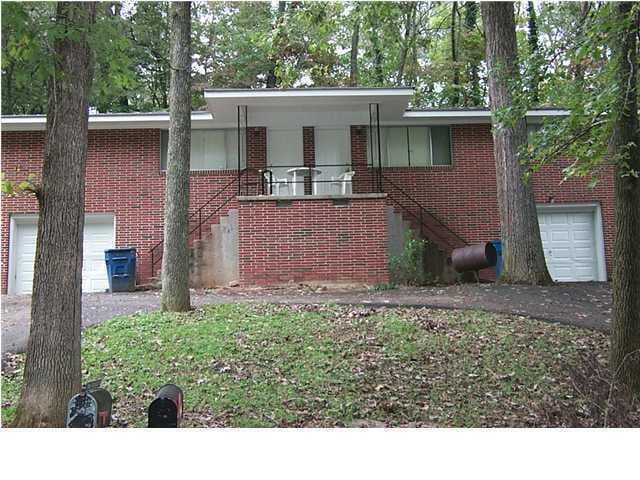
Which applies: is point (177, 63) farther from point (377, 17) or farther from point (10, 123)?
point (10, 123)

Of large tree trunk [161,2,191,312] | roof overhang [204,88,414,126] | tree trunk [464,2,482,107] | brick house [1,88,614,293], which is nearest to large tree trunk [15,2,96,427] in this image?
large tree trunk [161,2,191,312]

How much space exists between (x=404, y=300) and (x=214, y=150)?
560 centimetres

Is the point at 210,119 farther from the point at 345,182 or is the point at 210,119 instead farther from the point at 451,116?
the point at 451,116

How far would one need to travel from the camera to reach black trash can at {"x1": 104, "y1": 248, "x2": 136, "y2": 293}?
990 centimetres

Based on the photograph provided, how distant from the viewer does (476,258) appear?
368 inches

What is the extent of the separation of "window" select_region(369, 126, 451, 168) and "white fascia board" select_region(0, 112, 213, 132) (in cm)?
365

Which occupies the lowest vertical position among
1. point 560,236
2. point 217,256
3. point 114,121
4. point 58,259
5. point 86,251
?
point 58,259

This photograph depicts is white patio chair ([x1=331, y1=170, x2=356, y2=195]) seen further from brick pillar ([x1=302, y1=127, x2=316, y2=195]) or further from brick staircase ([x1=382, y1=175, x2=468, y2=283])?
brick staircase ([x1=382, y1=175, x2=468, y2=283])

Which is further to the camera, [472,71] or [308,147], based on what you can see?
[472,71]

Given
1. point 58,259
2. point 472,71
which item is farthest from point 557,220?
point 58,259

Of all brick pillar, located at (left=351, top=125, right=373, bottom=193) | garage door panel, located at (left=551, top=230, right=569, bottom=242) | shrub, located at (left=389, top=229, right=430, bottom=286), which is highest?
brick pillar, located at (left=351, top=125, right=373, bottom=193)

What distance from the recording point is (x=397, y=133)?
37.9 ft

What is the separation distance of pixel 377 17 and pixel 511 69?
512 centimetres

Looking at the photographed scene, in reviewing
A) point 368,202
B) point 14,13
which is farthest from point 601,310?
point 14,13
